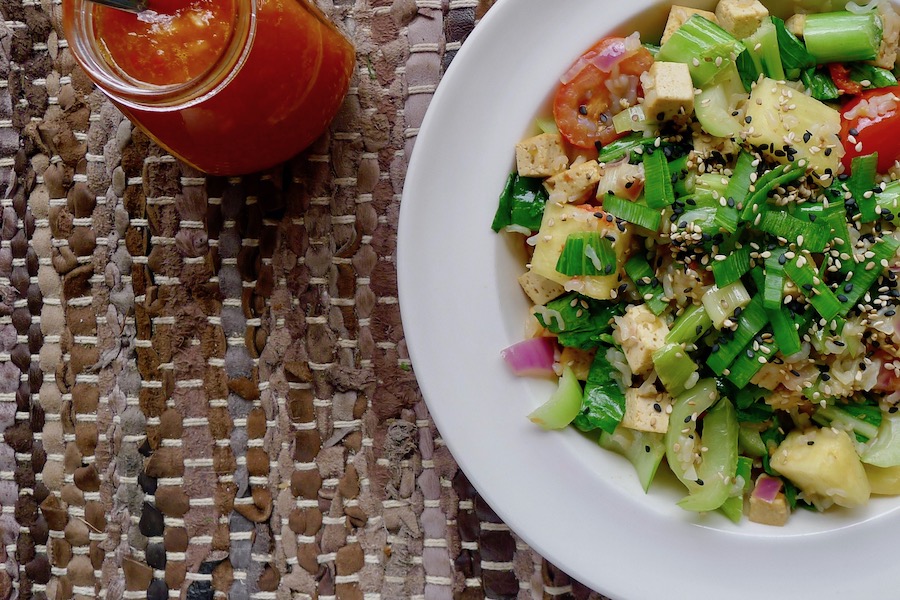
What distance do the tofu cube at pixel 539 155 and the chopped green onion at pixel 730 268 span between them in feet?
1.44

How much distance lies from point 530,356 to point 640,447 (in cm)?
35

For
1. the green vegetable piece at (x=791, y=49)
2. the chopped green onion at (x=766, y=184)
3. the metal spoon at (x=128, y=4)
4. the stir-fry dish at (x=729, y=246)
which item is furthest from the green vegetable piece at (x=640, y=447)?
the metal spoon at (x=128, y=4)

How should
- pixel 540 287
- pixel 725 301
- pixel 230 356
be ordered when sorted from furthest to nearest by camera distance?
1. pixel 230 356
2. pixel 540 287
3. pixel 725 301

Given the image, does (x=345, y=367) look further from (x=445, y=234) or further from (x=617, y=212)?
(x=617, y=212)

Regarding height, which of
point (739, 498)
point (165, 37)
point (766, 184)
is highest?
point (165, 37)

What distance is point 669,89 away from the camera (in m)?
1.60

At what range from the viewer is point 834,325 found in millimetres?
1646

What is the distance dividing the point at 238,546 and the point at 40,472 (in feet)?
2.20

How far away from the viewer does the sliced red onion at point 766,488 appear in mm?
1738

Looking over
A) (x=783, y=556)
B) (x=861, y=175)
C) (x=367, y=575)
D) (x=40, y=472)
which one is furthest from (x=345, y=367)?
(x=861, y=175)

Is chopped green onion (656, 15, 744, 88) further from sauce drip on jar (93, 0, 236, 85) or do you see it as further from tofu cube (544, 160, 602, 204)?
sauce drip on jar (93, 0, 236, 85)

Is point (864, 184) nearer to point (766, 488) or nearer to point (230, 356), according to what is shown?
point (766, 488)

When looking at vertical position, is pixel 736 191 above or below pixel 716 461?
above

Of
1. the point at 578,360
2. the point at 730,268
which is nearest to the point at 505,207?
the point at 578,360
